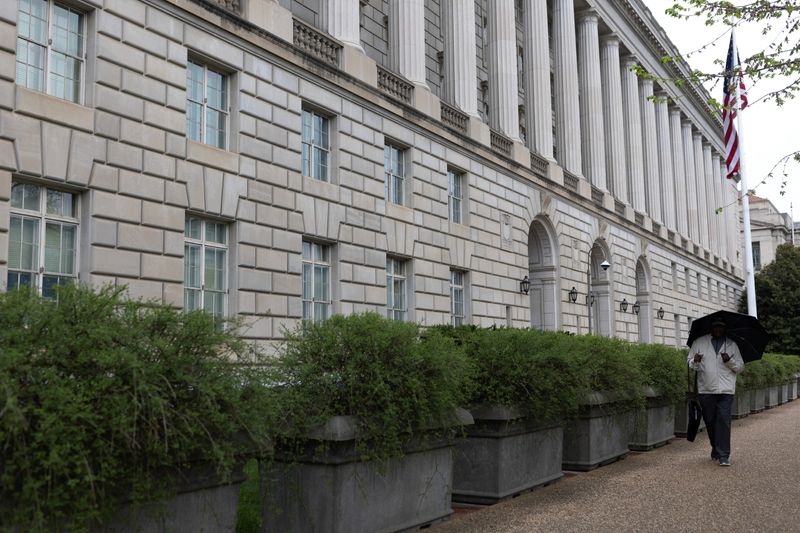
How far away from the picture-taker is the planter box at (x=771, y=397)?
24.8 meters

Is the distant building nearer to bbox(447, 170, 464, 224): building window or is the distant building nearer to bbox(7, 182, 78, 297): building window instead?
bbox(447, 170, 464, 224): building window

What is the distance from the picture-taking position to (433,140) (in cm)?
2616

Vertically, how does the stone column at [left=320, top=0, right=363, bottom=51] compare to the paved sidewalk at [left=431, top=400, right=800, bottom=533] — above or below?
above

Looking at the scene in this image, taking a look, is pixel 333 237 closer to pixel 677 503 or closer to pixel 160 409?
pixel 677 503

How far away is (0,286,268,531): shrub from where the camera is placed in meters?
3.85

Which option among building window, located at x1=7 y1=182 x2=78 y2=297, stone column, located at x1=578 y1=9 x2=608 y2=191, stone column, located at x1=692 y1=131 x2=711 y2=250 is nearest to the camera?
building window, located at x1=7 y1=182 x2=78 y2=297

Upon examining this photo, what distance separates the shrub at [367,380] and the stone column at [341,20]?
56.0 ft

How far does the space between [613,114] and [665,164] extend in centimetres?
1114

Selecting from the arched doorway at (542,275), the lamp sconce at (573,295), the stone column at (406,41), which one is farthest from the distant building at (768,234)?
the stone column at (406,41)

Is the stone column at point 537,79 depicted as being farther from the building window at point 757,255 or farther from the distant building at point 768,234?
the building window at point 757,255

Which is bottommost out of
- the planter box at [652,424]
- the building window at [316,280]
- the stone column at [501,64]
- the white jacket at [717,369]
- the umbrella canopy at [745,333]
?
the planter box at [652,424]

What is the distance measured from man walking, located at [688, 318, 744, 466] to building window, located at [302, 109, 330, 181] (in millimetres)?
11782

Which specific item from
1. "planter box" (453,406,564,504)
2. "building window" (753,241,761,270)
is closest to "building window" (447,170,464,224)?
"planter box" (453,406,564,504)

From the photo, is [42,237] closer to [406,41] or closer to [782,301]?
[406,41]
